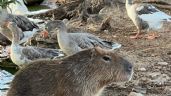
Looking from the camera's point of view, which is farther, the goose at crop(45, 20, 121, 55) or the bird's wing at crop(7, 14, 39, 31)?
the bird's wing at crop(7, 14, 39, 31)

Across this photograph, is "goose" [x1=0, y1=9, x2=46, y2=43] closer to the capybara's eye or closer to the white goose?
the white goose

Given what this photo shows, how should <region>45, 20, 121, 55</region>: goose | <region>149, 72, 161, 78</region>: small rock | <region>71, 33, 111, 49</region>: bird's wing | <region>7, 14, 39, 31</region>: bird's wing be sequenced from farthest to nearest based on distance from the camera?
<region>7, 14, 39, 31</region>: bird's wing
<region>71, 33, 111, 49</region>: bird's wing
<region>45, 20, 121, 55</region>: goose
<region>149, 72, 161, 78</region>: small rock

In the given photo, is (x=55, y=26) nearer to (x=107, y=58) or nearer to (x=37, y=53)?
(x=37, y=53)

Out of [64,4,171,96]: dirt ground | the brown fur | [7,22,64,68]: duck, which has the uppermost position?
the brown fur

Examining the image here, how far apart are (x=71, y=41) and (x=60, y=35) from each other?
0.25 metres

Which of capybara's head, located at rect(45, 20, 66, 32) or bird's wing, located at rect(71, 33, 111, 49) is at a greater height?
capybara's head, located at rect(45, 20, 66, 32)

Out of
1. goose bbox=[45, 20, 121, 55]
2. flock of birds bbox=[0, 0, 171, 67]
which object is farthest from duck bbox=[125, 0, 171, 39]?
goose bbox=[45, 20, 121, 55]

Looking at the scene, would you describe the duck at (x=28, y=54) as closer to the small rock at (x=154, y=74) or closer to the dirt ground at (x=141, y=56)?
the dirt ground at (x=141, y=56)

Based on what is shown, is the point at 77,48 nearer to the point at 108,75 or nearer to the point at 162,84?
the point at 162,84

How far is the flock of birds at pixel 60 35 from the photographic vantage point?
1019 cm

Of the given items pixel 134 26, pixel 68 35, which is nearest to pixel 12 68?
pixel 68 35

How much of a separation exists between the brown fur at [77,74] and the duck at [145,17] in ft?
20.9

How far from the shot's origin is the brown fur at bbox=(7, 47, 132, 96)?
5.68m

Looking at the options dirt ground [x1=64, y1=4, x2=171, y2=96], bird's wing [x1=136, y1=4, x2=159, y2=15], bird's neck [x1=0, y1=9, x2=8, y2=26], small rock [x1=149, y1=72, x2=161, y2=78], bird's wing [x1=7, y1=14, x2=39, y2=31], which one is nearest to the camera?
dirt ground [x1=64, y1=4, x2=171, y2=96]
